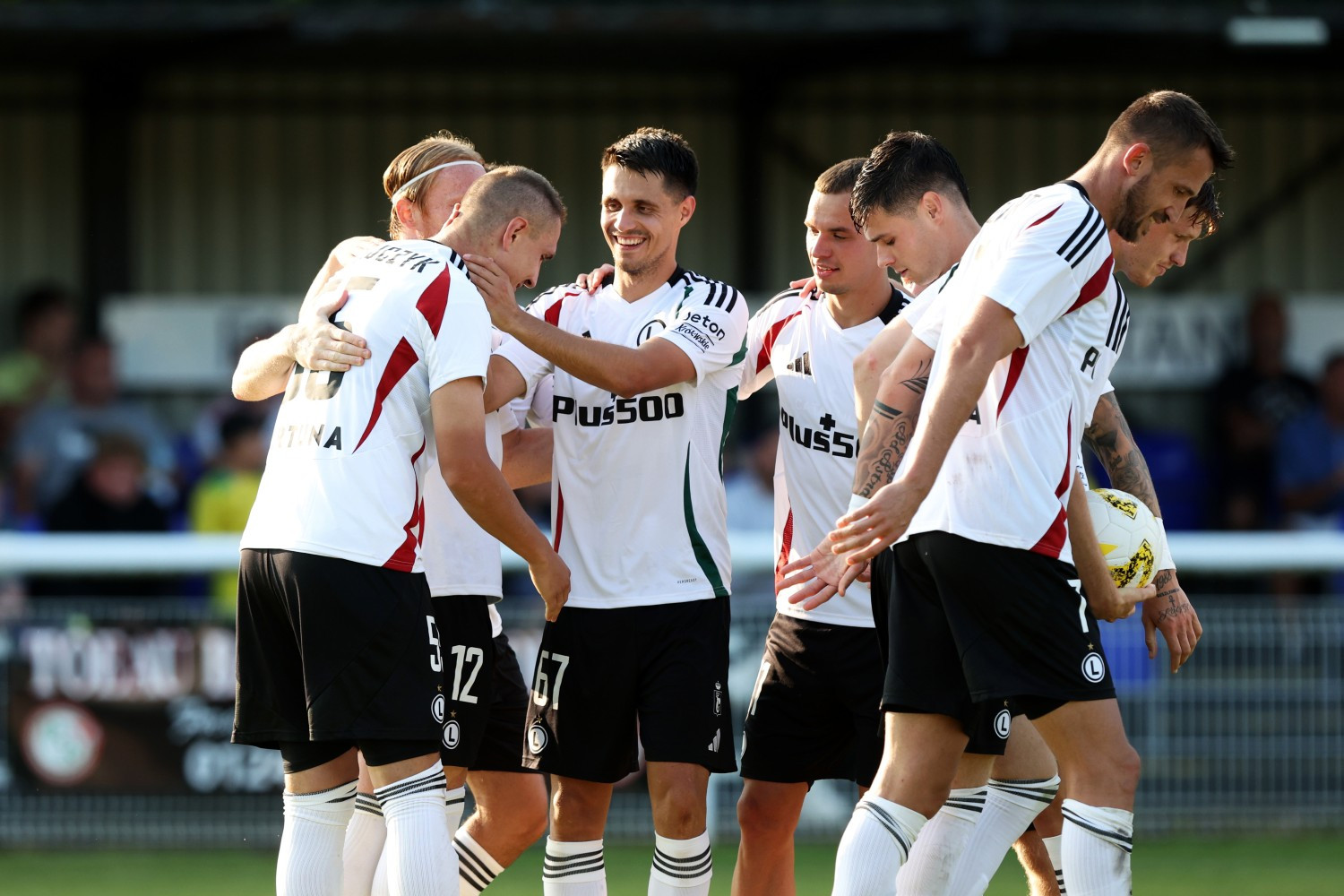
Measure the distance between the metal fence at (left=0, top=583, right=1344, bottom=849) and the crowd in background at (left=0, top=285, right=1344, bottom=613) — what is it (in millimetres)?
1230

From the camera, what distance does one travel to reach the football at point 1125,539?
4805mm

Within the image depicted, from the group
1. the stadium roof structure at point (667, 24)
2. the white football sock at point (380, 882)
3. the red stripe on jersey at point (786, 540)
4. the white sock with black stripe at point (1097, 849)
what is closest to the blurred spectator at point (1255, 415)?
the stadium roof structure at point (667, 24)

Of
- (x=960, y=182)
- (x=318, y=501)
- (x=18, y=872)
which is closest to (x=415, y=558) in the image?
(x=318, y=501)

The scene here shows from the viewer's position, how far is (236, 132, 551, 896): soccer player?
5.27 m

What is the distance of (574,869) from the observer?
529 centimetres

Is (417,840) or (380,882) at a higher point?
(417,840)

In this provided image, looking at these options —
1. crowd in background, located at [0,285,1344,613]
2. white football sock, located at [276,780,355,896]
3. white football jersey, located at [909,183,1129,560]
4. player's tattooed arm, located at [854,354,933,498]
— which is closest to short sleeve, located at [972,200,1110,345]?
white football jersey, located at [909,183,1129,560]

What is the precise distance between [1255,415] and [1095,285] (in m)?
8.74

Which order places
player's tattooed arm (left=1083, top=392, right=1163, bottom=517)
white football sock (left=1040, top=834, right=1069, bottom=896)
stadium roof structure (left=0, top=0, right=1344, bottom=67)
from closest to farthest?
1. player's tattooed arm (left=1083, top=392, right=1163, bottom=517)
2. white football sock (left=1040, top=834, right=1069, bottom=896)
3. stadium roof structure (left=0, top=0, right=1344, bottom=67)

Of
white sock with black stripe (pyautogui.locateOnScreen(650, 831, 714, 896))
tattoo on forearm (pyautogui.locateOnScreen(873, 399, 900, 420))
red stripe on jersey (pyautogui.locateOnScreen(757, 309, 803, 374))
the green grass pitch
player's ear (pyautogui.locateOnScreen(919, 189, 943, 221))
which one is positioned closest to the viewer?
tattoo on forearm (pyautogui.locateOnScreen(873, 399, 900, 420))

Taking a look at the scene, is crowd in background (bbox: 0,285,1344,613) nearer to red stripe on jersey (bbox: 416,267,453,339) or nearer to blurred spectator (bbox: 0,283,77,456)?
blurred spectator (bbox: 0,283,77,456)

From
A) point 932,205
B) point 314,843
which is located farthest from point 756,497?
point 314,843

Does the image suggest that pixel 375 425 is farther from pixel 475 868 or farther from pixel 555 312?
pixel 475 868

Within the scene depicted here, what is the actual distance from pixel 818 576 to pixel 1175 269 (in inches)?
384
